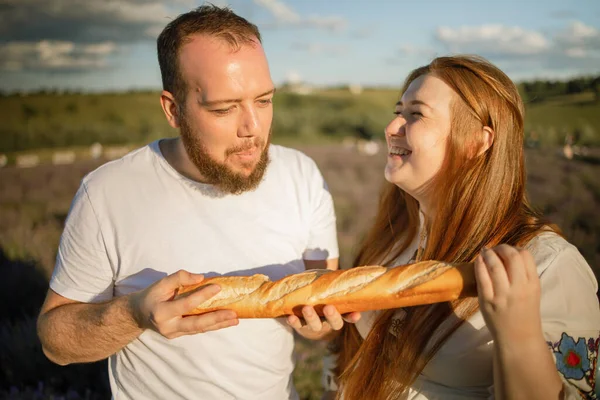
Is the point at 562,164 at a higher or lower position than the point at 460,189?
lower

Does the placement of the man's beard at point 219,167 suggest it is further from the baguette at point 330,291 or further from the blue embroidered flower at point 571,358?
the blue embroidered flower at point 571,358

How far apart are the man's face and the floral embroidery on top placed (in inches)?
63.7

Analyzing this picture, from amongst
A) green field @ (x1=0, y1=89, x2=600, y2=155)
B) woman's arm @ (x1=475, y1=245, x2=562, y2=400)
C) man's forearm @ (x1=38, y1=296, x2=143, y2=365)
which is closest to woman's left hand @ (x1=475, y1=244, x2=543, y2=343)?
woman's arm @ (x1=475, y1=245, x2=562, y2=400)

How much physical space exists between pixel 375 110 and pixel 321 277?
7104mm

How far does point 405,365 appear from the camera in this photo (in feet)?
6.40

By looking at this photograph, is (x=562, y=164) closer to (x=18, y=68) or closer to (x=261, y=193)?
(x=261, y=193)

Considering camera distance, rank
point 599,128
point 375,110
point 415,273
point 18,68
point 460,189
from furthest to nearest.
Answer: point 375,110, point 599,128, point 18,68, point 460,189, point 415,273

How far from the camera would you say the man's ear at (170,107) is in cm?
229

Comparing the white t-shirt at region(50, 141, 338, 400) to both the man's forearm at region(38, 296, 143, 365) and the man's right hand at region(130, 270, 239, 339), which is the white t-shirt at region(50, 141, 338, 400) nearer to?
the man's forearm at region(38, 296, 143, 365)

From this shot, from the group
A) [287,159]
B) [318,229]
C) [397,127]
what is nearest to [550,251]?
[397,127]

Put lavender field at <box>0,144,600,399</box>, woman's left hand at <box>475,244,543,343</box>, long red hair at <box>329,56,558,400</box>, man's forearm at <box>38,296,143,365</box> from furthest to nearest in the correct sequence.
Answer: lavender field at <box>0,144,600,399</box> → long red hair at <box>329,56,558,400</box> → man's forearm at <box>38,296,143,365</box> → woman's left hand at <box>475,244,543,343</box>

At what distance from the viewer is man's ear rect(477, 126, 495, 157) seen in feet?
6.86

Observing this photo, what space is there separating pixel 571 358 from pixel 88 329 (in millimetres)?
2134

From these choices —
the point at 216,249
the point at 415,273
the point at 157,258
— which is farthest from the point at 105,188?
the point at 415,273
